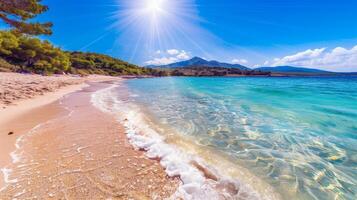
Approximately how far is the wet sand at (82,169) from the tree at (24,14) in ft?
31.4

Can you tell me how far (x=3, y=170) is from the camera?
3.12 m

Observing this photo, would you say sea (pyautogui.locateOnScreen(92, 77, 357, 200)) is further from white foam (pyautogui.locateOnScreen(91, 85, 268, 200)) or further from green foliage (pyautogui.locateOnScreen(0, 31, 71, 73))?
green foliage (pyautogui.locateOnScreen(0, 31, 71, 73))

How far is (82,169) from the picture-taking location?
3.22 m

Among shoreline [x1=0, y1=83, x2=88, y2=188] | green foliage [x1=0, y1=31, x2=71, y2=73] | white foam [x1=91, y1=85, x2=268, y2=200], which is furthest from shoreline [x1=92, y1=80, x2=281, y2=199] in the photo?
green foliage [x1=0, y1=31, x2=71, y2=73]

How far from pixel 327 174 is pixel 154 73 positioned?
109892 mm

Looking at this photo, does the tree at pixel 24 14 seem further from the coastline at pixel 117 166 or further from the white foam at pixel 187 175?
the white foam at pixel 187 175

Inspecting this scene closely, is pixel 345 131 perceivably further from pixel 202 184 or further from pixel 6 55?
pixel 6 55

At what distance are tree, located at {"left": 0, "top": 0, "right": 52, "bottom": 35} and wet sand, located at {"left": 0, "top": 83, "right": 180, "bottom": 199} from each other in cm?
957

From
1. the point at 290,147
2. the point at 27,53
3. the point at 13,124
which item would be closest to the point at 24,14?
the point at 13,124

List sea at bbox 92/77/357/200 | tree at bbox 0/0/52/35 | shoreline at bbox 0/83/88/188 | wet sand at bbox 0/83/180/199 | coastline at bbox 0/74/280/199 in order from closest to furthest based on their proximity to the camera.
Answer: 1. wet sand at bbox 0/83/180/199
2. coastline at bbox 0/74/280/199
3. sea at bbox 92/77/357/200
4. shoreline at bbox 0/83/88/188
5. tree at bbox 0/0/52/35

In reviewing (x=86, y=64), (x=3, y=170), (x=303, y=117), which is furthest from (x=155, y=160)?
(x=86, y=64)

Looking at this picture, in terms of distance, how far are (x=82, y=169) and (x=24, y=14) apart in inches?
527

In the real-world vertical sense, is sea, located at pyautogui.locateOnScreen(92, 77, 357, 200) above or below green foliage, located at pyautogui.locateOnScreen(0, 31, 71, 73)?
below

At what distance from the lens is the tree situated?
10424mm
